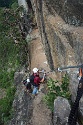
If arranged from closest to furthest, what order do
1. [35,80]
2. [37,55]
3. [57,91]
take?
[57,91]
[35,80]
[37,55]

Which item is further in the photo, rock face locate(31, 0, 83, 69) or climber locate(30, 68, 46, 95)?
climber locate(30, 68, 46, 95)

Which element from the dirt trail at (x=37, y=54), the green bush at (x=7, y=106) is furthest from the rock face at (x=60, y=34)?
the green bush at (x=7, y=106)

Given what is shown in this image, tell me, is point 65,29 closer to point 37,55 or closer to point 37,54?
point 37,55

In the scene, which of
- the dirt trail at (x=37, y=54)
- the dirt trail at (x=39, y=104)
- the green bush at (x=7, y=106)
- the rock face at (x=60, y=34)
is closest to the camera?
the rock face at (x=60, y=34)

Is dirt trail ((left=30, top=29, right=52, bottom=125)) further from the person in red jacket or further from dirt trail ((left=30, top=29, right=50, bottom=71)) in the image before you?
the person in red jacket

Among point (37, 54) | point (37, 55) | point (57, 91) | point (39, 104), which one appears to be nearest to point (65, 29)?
point (57, 91)

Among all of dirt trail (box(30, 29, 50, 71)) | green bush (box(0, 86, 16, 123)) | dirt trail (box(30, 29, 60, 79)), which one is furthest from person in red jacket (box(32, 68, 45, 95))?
green bush (box(0, 86, 16, 123))

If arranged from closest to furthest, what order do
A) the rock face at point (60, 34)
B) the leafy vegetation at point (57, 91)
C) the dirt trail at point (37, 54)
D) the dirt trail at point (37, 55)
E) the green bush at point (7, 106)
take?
the rock face at point (60, 34) → the leafy vegetation at point (57, 91) → the green bush at point (7, 106) → the dirt trail at point (37, 55) → the dirt trail at point (37, 54)

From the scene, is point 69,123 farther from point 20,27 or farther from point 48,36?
point 20,27

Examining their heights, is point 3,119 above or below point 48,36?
below

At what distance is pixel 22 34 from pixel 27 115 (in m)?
8.61

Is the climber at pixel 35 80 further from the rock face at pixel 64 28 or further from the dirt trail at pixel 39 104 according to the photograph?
the rock face at pixel 64 28

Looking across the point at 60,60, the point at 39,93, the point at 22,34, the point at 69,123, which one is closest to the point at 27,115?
the point at 39,93

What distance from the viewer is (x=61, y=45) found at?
42.9 feet
